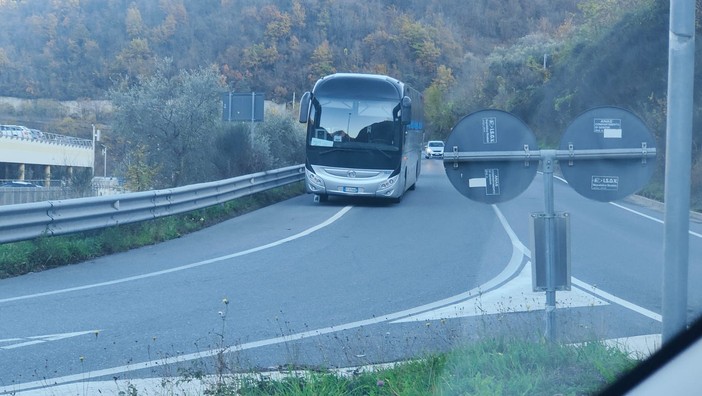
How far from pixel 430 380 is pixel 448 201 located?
66.2ft

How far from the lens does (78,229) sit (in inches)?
541

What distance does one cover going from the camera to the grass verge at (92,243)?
40.8 feet

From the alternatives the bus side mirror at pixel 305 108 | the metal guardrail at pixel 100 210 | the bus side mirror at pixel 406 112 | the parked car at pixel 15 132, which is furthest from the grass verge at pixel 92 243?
the parked car at pixel 15 132

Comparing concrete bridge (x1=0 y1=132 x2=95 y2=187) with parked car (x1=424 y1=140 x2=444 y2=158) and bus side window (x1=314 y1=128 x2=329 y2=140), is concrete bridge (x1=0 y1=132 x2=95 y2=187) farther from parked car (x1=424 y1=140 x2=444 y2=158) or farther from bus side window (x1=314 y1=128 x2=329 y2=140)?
parked car (x1=424 y1=140 x2=444 y2=158)

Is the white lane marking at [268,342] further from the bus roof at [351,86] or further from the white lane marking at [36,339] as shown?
the bus roof at [351,86]

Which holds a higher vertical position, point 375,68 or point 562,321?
point 375,68

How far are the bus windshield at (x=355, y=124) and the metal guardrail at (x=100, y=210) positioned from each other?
356 cm

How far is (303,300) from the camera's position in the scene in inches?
411

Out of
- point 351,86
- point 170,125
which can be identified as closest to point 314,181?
point 351,86

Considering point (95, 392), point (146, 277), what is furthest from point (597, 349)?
point (146, 277)

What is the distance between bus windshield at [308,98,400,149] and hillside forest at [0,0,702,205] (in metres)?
3.14

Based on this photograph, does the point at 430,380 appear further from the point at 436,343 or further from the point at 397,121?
the point at 397,121

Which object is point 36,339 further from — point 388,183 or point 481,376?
point 388,183

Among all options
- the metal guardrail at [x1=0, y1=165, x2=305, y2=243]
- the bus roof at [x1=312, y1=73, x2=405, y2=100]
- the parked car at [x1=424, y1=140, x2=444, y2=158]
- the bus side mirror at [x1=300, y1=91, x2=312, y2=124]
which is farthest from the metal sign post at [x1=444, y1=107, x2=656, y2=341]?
the parked car at [x1=424, y1=140, x2=444, y2=158]
